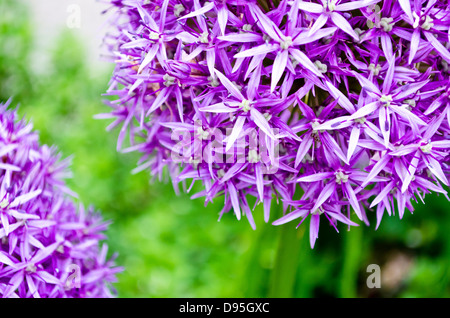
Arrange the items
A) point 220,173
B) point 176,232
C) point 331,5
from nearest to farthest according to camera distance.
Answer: point 331,5 < point 220,173 < point 176,232

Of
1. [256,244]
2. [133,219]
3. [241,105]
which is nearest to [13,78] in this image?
[133,219]

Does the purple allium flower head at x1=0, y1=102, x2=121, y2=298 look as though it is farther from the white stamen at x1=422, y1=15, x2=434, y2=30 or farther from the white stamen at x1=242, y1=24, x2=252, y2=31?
the white stamen at x1=422, y1=15, x2=434, y2=30

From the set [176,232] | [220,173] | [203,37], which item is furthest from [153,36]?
[176,232]

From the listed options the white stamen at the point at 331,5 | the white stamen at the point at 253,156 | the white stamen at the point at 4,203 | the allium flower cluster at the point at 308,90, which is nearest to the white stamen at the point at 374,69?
the allium flower cluster at the point at 308,90

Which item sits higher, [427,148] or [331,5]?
[331,5]

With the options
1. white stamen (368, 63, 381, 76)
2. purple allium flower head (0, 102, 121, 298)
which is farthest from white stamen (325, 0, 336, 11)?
purple allium flower head (0, 102, 121, 298)

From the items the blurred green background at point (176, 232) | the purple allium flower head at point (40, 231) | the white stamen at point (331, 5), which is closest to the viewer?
the white stamen at point (331, 5)

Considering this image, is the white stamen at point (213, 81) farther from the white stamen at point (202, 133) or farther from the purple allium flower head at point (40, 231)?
the purple allium flower head at point (40, 231)

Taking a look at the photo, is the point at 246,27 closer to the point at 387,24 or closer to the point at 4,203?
the point at 387,24
